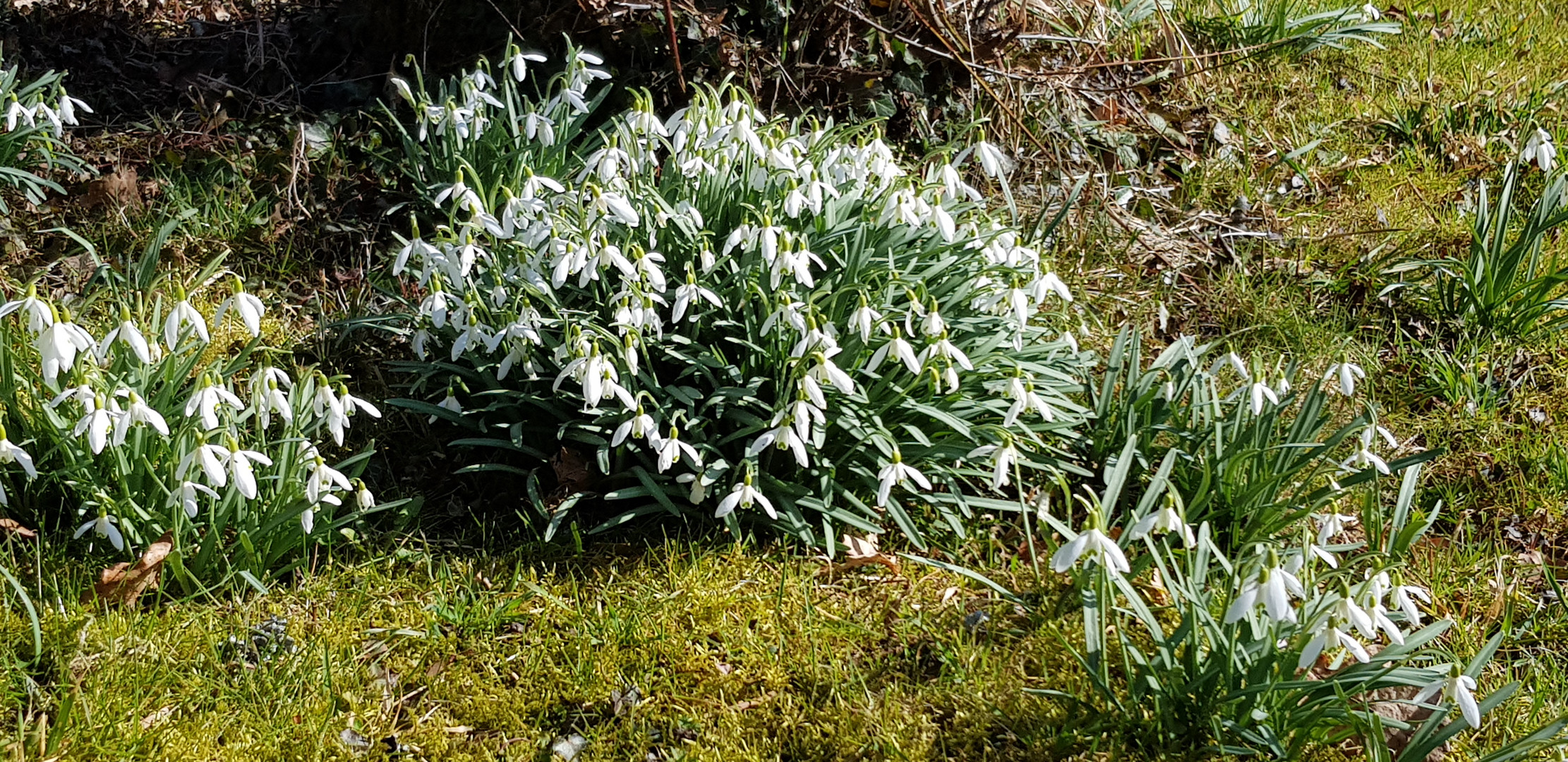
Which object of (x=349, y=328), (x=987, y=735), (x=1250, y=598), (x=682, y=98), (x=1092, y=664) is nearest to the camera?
(x=1250, y=598)

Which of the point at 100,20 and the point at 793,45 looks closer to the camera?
the point at 793,45

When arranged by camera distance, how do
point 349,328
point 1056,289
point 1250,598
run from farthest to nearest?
point 349,328
point 1056,289
point 1250,598

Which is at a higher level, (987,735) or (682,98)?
(682,98)

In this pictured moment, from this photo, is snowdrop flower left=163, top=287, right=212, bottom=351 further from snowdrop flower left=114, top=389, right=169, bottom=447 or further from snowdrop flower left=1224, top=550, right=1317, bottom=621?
snowdrop flower left=1224, top=550, right=1317, bottom=621

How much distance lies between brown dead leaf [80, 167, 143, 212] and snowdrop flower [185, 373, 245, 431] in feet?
5.50

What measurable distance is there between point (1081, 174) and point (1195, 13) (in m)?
1.19

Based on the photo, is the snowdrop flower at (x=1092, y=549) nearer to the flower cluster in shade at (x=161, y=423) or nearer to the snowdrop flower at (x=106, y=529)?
the flower cluster in shade at (x=161, y=423)

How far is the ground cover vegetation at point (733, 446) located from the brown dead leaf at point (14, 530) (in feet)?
0.11

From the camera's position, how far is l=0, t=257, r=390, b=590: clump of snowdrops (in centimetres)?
229

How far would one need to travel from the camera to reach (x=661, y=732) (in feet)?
7.82

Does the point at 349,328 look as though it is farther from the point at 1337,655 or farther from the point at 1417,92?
the point at 1417,92

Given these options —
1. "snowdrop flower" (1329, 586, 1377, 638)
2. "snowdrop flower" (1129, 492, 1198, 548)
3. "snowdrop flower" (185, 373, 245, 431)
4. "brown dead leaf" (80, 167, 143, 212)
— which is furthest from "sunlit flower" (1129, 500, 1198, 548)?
"brown dead leaf" (80, 167, 143, 212)

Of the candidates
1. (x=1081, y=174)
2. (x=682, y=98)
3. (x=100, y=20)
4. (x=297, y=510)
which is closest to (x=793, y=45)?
(x=682, y=98)

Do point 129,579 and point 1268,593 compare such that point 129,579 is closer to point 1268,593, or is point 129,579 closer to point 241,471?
point 241,471
